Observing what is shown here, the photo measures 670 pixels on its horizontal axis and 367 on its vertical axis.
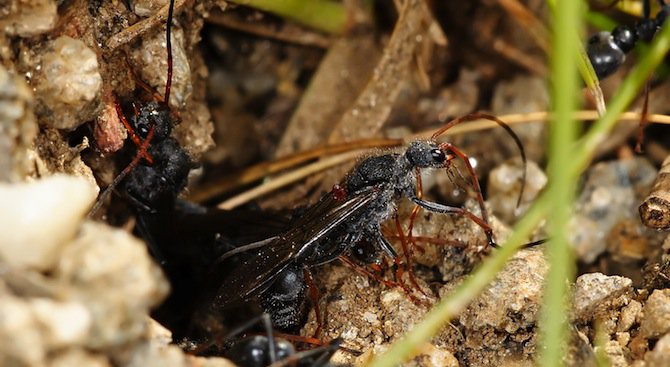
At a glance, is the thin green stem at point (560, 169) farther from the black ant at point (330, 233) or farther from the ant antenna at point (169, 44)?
the ant antenna at point (169, 44)

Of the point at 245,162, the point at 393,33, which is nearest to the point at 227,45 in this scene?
the point at 245,162

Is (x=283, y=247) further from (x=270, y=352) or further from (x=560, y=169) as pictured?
(x=560, y=169)

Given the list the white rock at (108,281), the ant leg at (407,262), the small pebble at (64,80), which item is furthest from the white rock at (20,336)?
the ant leg at (407,262)

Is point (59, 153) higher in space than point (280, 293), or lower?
higher

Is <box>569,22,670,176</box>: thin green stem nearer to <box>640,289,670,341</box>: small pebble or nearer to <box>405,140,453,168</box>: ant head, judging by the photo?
<box>640,289,670,341</box>: small pebble

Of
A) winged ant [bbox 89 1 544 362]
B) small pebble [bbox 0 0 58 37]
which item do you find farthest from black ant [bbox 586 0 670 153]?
small pebble [bbox 0 0 58 37]

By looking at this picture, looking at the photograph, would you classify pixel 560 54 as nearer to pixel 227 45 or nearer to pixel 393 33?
pixel 393 33
